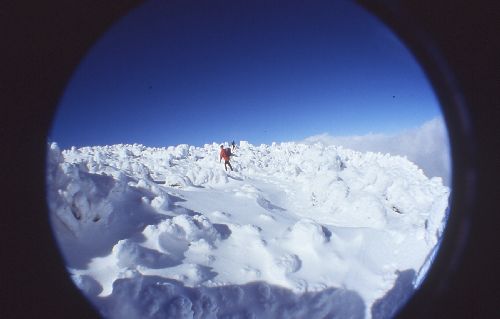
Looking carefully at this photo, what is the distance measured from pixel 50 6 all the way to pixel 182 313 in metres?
4.29

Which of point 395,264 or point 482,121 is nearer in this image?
point 482,121

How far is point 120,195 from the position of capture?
6.51 metres

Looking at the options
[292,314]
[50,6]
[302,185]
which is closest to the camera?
[50,6]

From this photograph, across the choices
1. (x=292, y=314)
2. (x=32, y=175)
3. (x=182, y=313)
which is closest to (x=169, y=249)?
(x=182, y=313)

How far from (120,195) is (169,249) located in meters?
2.04

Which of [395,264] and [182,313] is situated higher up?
[395,264]

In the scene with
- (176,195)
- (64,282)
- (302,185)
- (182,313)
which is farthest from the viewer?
(302,185)

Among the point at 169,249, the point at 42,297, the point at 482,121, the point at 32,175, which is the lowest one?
the point at 42,297

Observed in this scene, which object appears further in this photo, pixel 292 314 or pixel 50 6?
pixel 292 314

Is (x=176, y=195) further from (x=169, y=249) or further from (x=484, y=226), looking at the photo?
(x=484, y=226)

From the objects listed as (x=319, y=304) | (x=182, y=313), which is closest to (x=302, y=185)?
(x=319, y=304)

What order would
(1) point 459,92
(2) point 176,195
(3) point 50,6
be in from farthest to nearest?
(2) point 176,195
(1) point 459,92
(3) point 50,6

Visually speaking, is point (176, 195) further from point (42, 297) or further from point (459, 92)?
point (459, 92)

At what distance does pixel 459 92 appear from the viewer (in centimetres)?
227
